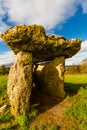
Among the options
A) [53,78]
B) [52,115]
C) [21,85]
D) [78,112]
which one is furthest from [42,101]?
[78,112]

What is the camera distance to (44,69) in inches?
957

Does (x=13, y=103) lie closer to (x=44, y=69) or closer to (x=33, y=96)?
(x=33, y=96)

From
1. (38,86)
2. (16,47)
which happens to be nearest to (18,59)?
(16,47)

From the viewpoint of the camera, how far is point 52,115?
20.8m

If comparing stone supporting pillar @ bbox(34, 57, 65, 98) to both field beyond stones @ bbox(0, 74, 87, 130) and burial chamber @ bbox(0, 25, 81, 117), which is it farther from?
field beyond stones @ bbox(0, 74, 87, 130)

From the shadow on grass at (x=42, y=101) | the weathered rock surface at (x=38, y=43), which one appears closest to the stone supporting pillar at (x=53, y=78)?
the shadow on grass at (x=42, y=101)

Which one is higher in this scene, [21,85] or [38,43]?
[38,43]

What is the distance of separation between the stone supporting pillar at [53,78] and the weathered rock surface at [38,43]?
0.89 m

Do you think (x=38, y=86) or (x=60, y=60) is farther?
(x=38, y=86)

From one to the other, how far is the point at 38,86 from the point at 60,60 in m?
3.82

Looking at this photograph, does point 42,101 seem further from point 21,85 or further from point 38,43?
point 38,43

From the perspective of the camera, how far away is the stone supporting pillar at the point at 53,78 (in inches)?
915

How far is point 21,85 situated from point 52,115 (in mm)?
3641

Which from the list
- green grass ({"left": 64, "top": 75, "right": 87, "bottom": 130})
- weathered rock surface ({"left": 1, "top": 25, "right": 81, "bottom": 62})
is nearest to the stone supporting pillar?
weathered rock surface ({"left": 1, "top": 25, "right": 81, "bottom": 62})
